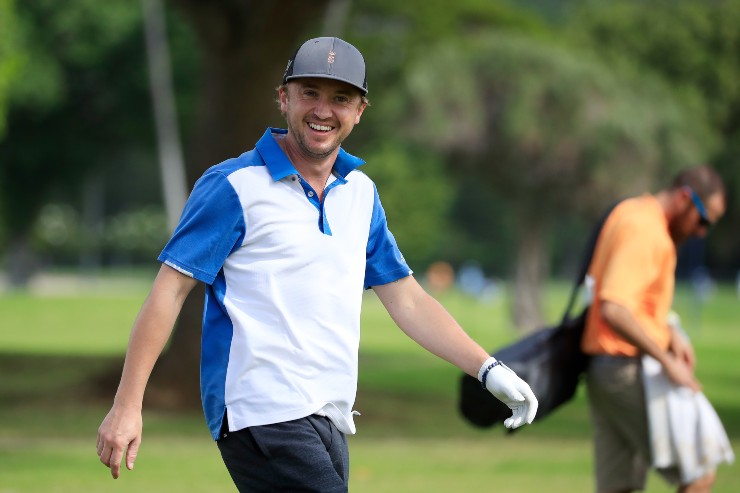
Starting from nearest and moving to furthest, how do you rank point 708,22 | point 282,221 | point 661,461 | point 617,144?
point 282,221
point 661,461
point 617,144
point 708,22

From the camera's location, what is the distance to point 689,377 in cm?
741

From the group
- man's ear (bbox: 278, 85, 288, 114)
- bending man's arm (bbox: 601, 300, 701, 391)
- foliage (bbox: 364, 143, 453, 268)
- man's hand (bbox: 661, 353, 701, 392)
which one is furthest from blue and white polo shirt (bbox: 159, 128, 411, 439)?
foliage (bbox: 364, 143, 453, 268)

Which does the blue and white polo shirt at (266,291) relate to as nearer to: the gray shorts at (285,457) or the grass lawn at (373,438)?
the gray shorts at (285,457)

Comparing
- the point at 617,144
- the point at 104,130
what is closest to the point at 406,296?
the point at 617,144

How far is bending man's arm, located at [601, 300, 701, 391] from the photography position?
7.23 m

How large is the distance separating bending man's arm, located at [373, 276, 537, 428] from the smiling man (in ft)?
1.17

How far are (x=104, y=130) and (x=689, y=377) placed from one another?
34.6 m

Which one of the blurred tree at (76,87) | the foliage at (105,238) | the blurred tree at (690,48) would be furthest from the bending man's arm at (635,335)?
the foliage at (105,238)

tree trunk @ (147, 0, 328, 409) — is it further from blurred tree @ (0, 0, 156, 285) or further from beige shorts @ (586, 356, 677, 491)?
blurred tree @ (0, 0, 156, 285)

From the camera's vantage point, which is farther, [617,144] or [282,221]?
[617,144]

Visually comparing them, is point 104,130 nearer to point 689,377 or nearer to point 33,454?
point 33,454

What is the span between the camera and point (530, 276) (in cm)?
4153

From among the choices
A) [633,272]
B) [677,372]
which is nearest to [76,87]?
[633,272]

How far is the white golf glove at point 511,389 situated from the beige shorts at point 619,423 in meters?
2.84
